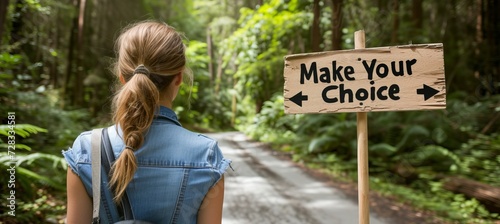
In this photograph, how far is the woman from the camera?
3.63ft

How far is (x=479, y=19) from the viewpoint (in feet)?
37.4

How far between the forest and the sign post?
2.68 feet

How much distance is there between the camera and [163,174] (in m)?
1.12

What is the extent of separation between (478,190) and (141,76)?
6.28 metres

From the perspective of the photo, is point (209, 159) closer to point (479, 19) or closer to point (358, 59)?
point (358, 59)

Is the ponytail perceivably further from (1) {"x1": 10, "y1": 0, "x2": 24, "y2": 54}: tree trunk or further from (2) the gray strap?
(1) {"x1": 10, "y1": 0, "x2": 24, "y2": 54}: tree trunk

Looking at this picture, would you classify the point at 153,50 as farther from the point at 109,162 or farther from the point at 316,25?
the point at 316,25

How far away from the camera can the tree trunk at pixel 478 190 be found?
514 cm

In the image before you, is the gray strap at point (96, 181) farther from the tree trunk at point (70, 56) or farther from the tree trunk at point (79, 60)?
the tree trunk at point (70, 56)

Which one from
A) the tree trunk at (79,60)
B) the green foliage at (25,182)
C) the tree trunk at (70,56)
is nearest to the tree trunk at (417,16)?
the green foliage at (25,182)

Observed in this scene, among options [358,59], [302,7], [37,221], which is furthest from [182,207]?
[302,7]

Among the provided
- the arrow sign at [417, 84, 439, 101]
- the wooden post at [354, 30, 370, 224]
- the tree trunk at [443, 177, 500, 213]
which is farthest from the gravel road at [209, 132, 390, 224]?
the arrow sign at [417, 84, 439, 101]

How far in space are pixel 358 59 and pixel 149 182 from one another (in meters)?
1.70

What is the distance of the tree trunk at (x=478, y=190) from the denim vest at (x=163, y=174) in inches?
224
